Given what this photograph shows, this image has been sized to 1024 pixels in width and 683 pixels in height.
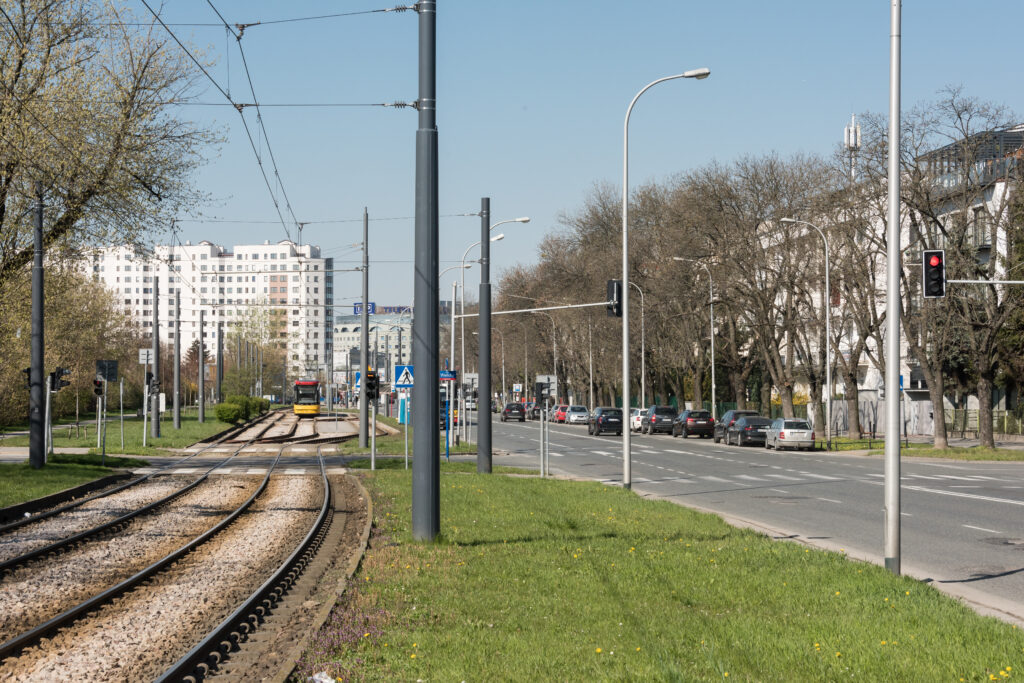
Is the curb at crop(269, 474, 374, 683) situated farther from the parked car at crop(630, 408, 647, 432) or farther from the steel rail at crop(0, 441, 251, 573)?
the parked car at crop(630, 408, 647, 432)

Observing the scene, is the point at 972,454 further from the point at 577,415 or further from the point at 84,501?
the point at 577,415

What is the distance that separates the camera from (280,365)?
5610 inches

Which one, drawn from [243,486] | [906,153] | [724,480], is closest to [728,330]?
[906,153]

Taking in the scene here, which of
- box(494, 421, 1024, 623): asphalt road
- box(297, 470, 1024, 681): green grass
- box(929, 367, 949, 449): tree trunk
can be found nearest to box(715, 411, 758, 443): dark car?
box(494, 421, 1024, 623): asphalt road

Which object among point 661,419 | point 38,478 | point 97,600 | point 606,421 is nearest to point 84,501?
point 38,478

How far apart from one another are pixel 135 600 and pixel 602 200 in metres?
64.9

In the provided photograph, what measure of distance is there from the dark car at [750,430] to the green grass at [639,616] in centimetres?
3767

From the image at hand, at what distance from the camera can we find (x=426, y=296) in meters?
14.0

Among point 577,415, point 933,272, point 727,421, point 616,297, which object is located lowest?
point 577,415

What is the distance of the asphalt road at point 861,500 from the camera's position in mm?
13453

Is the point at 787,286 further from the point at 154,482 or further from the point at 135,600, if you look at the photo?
the point at 135,600

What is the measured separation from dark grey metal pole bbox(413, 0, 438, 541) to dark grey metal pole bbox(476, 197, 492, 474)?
44.1 ft

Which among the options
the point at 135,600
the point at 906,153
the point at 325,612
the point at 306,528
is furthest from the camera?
the point at 906,153

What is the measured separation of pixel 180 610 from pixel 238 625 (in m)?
1.25
